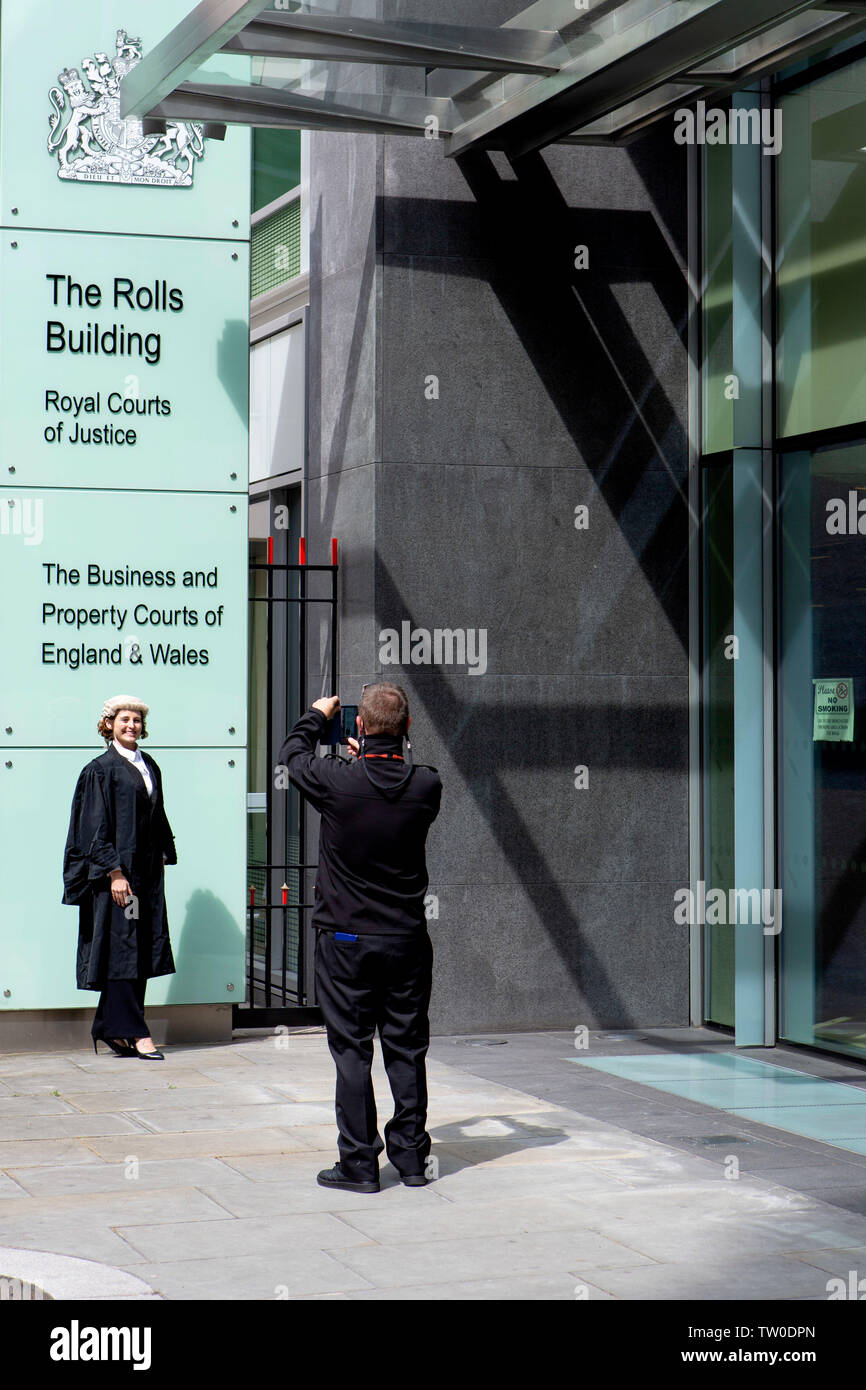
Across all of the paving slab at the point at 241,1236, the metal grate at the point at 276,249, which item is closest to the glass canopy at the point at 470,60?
the metal grate at the point at 276,249

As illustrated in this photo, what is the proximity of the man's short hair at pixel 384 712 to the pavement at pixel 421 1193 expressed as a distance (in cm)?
172

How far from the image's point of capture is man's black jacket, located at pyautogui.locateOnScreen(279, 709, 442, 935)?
6.55 m

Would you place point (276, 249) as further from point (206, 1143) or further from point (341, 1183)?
point (341, 1183)

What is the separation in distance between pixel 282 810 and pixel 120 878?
3.20 m

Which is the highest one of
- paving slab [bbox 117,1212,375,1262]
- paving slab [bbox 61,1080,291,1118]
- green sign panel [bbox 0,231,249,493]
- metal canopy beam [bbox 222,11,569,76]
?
metal canopy beam [bbox 222,11,569,76]

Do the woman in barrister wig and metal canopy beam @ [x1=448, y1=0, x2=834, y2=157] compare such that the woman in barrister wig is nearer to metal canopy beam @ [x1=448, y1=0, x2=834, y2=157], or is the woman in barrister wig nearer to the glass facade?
the glass facade

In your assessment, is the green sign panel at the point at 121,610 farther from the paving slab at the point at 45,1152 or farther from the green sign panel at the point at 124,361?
the paving slab at the point at 45,1152

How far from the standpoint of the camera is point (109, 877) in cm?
916

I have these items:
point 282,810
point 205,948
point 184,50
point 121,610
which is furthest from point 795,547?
point 184,50

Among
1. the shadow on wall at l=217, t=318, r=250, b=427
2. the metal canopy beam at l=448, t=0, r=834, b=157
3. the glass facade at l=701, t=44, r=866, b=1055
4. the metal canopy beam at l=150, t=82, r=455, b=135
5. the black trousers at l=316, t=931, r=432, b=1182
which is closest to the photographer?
the black trousers at l=316, t=931, r=432, b=1182

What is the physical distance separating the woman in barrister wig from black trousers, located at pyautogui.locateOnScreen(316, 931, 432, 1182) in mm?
2811

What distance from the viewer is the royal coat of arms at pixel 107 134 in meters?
9.67

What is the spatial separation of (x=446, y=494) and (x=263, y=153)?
11.6 ft

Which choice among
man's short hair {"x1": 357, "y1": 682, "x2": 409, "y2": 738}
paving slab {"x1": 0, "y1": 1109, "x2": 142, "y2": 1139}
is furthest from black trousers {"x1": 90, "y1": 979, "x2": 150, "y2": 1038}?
man's short hair {"x1": 357, "y1": 682, "x2": 409, "y2": 738}
